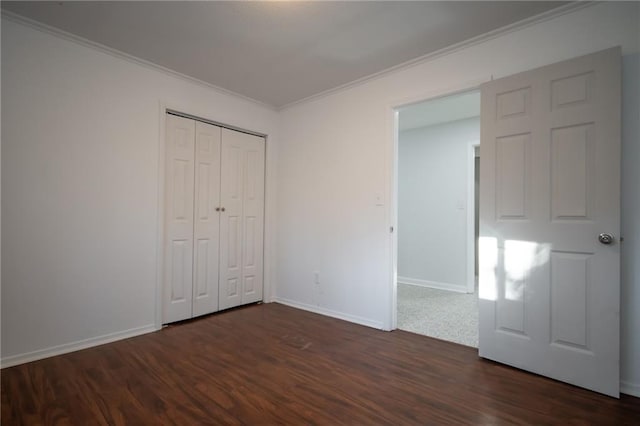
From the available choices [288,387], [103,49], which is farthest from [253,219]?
[288,387]

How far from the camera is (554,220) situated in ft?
6.90

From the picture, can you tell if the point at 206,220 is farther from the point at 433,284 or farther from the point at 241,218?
the point at 433,284

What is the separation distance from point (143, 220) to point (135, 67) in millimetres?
1377

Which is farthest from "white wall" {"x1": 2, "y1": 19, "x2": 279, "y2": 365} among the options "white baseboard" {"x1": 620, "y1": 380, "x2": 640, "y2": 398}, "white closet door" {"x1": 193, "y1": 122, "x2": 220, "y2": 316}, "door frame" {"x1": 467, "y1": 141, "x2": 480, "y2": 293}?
"door frame" {"x1": 467, "y1": 141, "x2": 480, "y2": 293}

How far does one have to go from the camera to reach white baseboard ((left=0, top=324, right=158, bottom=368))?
87.7 inches

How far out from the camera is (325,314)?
11.5 ft

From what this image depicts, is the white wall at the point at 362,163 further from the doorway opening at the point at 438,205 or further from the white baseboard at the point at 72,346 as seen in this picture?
the white baseboard at the point at 72,346

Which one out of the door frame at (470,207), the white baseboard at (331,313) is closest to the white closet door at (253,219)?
the white baseboard at (331,313)

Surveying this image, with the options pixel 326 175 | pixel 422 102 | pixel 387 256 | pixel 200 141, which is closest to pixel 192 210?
pixel 200 141

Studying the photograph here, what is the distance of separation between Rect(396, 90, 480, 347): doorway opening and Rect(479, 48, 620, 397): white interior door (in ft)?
5.15

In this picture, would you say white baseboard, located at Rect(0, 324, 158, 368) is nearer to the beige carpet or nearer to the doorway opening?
the beige carpet

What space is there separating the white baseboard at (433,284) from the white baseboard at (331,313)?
2.06m

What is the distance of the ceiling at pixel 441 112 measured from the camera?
3.81 metres

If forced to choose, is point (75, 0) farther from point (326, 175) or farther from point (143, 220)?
point (326, 175)
